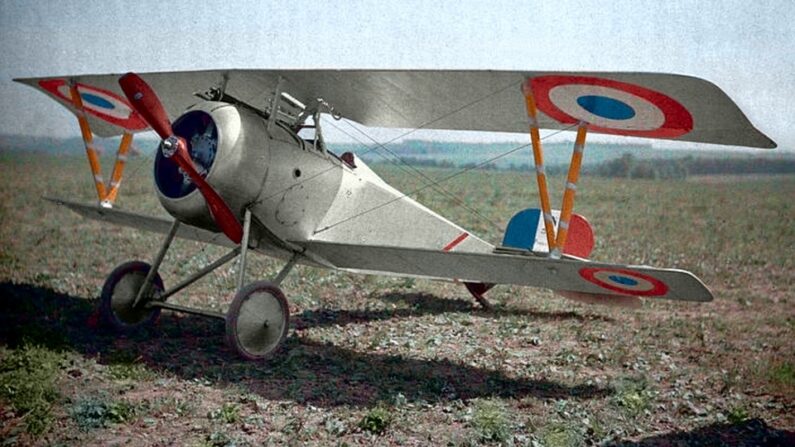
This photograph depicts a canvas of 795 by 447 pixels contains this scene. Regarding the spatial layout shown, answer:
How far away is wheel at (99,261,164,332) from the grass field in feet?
0.56

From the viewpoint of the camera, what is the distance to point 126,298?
580 cm

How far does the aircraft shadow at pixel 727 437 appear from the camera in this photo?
372 cm

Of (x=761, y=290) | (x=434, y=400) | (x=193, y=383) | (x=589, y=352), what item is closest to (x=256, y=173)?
Answer: (x=193, y=383)

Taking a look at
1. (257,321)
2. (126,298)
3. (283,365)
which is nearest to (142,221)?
(126,298)

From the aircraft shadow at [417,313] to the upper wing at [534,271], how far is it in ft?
3.80

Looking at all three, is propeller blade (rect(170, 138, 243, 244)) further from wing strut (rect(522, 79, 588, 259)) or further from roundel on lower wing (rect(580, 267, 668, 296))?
roundel on lower wing (rect(580, 267, 668, 296))

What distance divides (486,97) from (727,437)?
8.91ft

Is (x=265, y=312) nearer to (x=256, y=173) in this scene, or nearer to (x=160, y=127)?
(x=256, y=173)

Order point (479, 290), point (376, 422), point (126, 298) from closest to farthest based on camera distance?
point (376, 422) → point (126, 298) → point (479, 290)

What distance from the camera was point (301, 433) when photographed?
3709 mm

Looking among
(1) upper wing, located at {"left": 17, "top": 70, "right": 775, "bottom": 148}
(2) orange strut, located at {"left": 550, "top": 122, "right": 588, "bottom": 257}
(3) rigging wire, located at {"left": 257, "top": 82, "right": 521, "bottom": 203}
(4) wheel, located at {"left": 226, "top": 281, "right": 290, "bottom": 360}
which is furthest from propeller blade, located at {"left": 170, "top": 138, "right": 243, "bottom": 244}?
(2) orange strut, located at {"left": 550, "top": 122, "right": 588, "bottom": 257}

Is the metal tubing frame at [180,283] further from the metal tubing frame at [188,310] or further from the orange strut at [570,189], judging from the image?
the orange strut at [570,189]

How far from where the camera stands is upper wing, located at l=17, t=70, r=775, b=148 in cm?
409

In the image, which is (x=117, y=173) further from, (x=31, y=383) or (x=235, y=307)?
(x=31, y=383)
